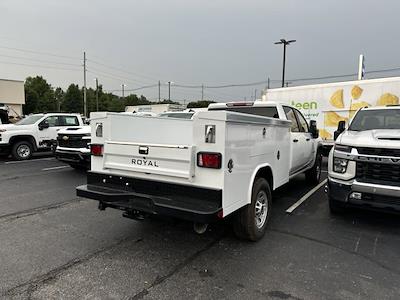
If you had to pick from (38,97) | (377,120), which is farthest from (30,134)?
(38,97)

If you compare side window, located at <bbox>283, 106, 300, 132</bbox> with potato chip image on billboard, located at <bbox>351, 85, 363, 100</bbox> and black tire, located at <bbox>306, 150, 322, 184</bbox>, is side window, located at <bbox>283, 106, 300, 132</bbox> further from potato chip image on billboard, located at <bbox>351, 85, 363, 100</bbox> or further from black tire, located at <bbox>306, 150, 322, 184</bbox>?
potato chip image on billboard, located at <bbox>351, 85, 363, 100</bbox>

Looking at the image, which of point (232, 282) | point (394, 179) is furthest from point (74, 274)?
point (394, 179)

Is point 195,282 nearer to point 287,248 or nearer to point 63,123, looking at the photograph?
point 287,248

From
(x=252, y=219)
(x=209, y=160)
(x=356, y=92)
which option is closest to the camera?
(x=209, y=160)

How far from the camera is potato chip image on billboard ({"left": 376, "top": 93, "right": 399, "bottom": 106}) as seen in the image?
9.94 m

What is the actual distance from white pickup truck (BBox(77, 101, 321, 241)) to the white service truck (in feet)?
22.1

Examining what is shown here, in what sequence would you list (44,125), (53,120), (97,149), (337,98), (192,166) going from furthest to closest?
(53,120) → (44,125) → (337,98) → (97,149) → (192,166)

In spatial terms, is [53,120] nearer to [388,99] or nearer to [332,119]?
[332,119]

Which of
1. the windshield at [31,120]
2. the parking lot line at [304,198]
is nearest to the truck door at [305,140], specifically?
the parking lot line at [304,198]

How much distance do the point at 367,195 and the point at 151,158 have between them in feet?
10.5

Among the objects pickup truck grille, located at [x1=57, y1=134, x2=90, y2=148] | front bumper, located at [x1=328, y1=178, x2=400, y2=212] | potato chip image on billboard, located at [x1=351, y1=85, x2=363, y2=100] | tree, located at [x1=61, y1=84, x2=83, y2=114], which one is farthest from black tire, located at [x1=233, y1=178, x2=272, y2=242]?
tree, located at [x1=61, y1=84, x2=83, y2=114]

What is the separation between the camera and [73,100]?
7175 cm

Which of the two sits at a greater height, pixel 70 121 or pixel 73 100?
pixel 73 100

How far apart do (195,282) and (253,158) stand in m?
1.62
